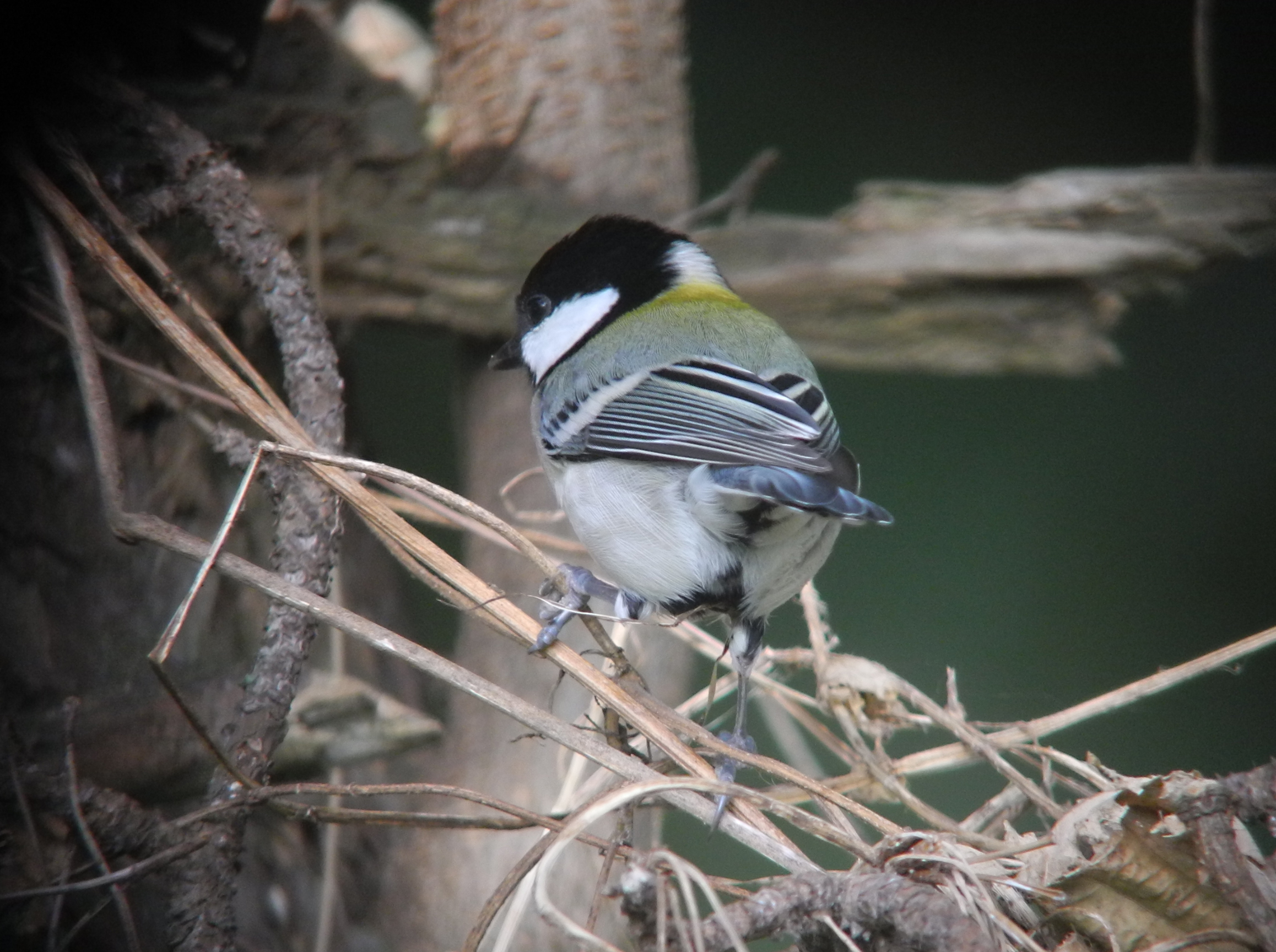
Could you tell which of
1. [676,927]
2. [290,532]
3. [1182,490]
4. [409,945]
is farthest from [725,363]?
[1182,490]

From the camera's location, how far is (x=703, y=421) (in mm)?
987

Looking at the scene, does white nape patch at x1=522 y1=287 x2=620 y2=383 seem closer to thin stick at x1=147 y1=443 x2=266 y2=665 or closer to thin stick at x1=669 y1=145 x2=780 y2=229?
thin stick at x1=669 y1=145 x2=780 y2=229

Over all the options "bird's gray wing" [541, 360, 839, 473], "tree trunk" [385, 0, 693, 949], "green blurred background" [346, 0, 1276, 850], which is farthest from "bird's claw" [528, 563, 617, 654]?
"green blurred background" [346, 0, 1276, 850]

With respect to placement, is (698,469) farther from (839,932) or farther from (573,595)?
(839,932)

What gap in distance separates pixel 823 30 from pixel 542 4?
2.55 ft

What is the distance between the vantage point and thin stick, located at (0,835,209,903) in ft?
2.32

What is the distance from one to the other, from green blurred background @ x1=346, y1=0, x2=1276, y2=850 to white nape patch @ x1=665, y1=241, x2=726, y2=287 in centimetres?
57

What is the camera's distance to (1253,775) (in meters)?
0.72

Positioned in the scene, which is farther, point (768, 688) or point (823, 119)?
point (823, 119)

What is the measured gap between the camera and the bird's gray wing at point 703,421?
94cm

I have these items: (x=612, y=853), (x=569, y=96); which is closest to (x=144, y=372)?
(x=612, y=853)

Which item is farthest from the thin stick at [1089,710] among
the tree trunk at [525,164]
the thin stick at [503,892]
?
the tree trunk at [525,164]

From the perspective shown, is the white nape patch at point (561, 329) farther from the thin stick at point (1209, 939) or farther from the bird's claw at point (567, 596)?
the thin stick at point (1209, 939)

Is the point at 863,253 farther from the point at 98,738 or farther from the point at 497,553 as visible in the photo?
the point at 98,738
